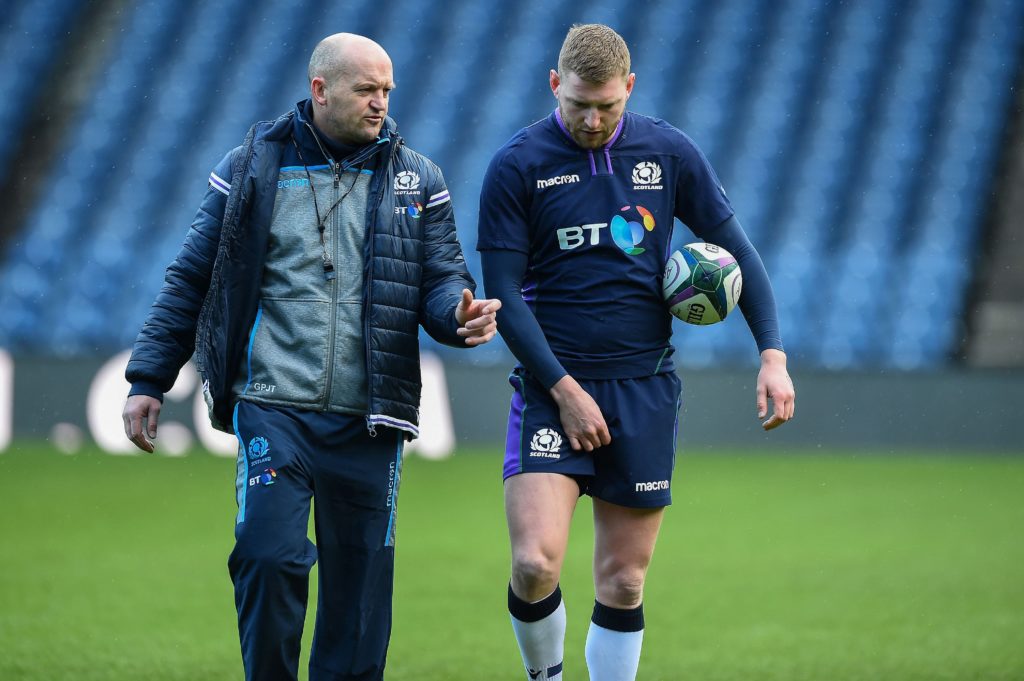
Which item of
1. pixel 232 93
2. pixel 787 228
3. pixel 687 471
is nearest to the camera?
pixel 687 471

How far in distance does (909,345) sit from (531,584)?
1125cm

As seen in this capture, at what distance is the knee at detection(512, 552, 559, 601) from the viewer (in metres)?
4.33

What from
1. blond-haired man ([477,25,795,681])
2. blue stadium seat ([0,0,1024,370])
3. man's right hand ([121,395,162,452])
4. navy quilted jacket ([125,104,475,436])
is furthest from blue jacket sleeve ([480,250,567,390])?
blue stadium seat ([0,0,1024,370])

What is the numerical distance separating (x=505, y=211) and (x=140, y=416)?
1.28 m

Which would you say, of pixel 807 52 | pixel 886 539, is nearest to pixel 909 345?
pixel 807 52

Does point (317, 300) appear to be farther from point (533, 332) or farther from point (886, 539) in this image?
point (886, 539)

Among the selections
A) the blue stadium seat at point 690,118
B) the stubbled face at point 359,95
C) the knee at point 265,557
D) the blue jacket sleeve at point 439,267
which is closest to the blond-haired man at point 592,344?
the blue jacket sleeve at point 439,267

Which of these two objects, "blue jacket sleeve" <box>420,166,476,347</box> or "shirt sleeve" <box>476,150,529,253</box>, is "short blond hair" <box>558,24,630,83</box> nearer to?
"shirt sleeve" <box>476,150,529,253</box>

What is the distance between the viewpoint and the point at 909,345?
48.8 feet

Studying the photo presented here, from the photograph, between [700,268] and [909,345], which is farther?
[909,345]

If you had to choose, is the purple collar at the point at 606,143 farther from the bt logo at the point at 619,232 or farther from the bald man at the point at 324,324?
the bald man at the point at 324,324

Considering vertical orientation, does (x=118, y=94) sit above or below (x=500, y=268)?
above

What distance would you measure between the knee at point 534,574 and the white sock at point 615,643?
0.23 m

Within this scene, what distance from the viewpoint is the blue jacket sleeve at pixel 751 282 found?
4566 mm
